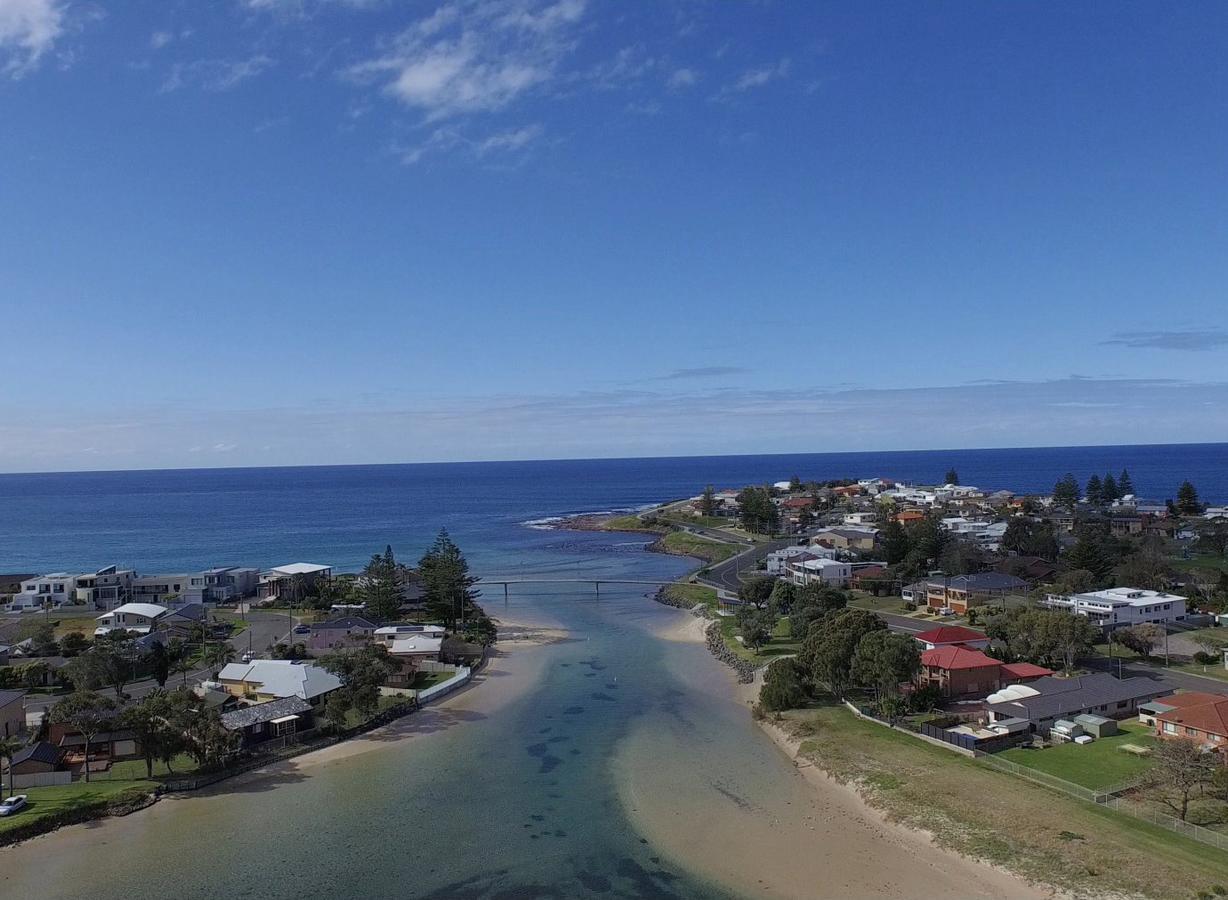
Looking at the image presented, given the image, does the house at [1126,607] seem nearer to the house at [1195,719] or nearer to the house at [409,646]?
the house at [1195,719]

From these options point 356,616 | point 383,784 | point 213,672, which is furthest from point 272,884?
point 356,616

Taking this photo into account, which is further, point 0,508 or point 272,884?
point 0,508

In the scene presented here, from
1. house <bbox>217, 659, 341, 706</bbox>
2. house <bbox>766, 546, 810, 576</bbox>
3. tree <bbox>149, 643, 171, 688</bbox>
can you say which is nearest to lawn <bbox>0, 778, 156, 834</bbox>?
house <bbox>217, 659, 341, 706</bbox>

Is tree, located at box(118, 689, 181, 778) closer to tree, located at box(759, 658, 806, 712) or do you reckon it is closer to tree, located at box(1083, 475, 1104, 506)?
tree, located at box(759, 658, 806, 712)

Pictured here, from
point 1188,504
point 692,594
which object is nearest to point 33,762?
point 692,594

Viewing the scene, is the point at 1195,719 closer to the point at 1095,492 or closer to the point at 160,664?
the point at 160,664

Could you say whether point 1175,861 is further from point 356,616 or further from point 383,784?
point 356,616

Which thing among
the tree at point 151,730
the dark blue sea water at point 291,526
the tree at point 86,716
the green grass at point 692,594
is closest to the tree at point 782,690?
the tree at point 151,730

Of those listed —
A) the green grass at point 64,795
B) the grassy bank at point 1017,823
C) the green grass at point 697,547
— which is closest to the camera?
the grassy bank at point 1017,823
